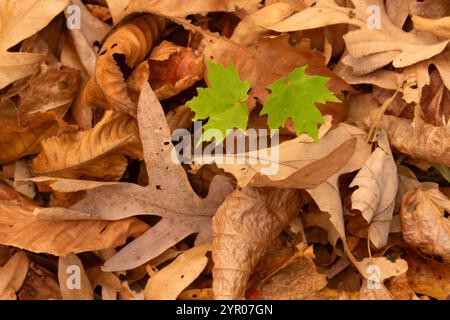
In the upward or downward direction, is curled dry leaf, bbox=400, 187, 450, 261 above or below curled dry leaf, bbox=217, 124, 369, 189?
below

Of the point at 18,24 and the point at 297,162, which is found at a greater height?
the point at 18,24

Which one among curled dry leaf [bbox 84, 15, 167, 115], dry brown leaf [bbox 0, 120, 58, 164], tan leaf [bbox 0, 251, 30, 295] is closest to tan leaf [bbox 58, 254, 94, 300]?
tan leaf [bbox 0, 251, 30, 295]

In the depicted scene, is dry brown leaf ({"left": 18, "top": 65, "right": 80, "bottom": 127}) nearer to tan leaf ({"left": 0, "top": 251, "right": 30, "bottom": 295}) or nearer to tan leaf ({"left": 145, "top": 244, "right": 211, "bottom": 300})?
tan leaf ({"left": 0, "top": 251, "right": 30, "bottom": 295})

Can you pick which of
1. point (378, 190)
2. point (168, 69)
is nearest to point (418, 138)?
point (378, 190)

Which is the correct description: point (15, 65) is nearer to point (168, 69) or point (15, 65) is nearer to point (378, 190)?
point (168, 69)

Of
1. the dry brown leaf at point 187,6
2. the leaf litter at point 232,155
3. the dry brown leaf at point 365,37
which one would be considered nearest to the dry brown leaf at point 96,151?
the leaf litter at point 232,155
